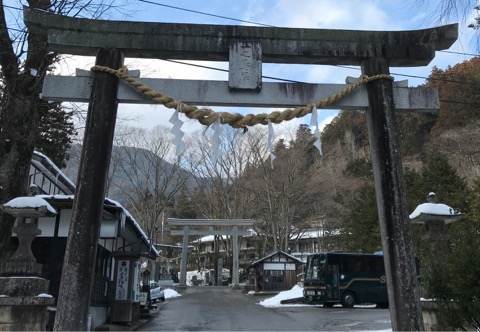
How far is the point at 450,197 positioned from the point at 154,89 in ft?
63.0

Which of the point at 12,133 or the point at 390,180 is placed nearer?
the point at 390,180

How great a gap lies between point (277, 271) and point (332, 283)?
13.0 meters

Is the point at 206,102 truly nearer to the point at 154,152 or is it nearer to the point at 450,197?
the point at 450,197

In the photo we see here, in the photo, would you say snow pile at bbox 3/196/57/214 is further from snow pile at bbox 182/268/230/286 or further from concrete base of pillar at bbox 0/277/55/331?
snow pile at bbox 182/268/230/286

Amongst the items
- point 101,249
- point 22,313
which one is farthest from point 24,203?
point 101,249

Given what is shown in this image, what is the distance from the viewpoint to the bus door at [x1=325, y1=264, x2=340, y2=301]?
84.9ft

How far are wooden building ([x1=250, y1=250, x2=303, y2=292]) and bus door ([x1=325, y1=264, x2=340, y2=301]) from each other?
38.9 feet

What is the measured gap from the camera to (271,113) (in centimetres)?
631

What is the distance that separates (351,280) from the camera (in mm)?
25812

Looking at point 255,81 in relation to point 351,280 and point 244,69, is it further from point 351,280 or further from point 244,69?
point 351,280

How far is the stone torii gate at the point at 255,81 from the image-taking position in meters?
6.00

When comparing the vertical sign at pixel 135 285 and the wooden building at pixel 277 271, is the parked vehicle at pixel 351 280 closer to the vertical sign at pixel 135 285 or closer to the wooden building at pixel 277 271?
the vertical sign at pixel 135 285

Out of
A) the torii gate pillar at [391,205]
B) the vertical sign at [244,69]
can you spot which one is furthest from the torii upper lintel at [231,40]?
the torii gate pillar at [391,205]

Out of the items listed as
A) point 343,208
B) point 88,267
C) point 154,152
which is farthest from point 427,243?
point 343,208
